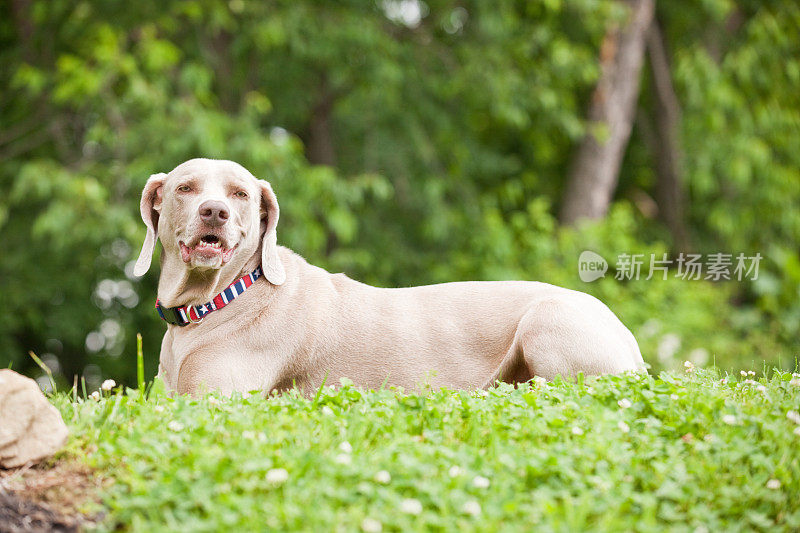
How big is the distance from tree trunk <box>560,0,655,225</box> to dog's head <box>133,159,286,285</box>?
8.13 metres

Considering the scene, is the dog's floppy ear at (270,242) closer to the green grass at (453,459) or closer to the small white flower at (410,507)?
the green grass at (453,459)

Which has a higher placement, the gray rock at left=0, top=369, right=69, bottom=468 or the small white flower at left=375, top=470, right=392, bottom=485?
the gray rock at left=0, top=369, right=69, bottom=468

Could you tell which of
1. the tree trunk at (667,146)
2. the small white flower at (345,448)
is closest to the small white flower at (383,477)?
the small white flower at (345,448)

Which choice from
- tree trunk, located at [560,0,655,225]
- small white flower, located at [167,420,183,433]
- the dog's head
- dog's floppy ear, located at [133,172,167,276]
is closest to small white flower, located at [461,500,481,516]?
small white flower, located at [167,420,183,433]

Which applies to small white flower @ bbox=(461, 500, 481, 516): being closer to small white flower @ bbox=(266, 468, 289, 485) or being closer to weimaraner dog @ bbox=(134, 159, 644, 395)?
small white flower @ bbox=(266, 468, 289, 485)

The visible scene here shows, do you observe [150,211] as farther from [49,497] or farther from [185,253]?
[49,497]

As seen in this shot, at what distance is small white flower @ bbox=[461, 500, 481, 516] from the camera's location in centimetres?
258

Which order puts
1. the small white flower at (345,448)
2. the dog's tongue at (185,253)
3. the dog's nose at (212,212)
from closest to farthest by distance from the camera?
1. the small white flower at (345,448)
2. the dog's nose at (212,212)
3. the dog's tongue at (185,253)

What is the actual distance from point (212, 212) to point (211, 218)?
0.03m

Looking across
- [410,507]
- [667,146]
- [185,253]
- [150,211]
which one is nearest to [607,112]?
[667,146]

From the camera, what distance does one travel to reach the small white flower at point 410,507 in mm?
2547

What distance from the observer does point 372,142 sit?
1146 centimetres

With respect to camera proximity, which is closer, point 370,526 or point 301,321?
point 370,526

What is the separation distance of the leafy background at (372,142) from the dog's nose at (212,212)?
465cm
